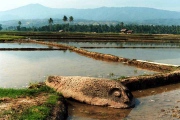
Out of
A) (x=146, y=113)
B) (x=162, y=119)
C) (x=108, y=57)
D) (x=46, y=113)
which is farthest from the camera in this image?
(x=108, y=57)

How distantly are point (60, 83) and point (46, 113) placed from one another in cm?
360

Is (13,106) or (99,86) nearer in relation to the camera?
(13,106)

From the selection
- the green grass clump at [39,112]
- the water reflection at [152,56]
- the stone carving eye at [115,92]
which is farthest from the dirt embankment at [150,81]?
the water reflection at [152,56]

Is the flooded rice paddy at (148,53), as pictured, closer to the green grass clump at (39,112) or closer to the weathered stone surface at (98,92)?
the weathered stone surface at (98,92)

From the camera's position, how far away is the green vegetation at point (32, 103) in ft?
27.0

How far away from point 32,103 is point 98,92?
286 cm

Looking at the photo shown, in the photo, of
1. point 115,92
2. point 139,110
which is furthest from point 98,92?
point 139,110

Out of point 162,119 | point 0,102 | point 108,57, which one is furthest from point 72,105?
point 108,57

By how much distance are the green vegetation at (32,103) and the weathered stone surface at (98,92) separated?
0.77m

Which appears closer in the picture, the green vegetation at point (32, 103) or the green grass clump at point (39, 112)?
the green grass clump at point (39, 112)

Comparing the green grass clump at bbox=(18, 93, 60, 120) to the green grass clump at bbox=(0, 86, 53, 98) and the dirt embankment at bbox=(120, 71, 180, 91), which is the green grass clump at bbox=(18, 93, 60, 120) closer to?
the green grass clump at bbox=(0, 86, 53, 98)

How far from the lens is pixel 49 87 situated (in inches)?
471

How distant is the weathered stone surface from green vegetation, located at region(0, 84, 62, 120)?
30.3 inches

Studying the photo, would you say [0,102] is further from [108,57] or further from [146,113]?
[108,57]
